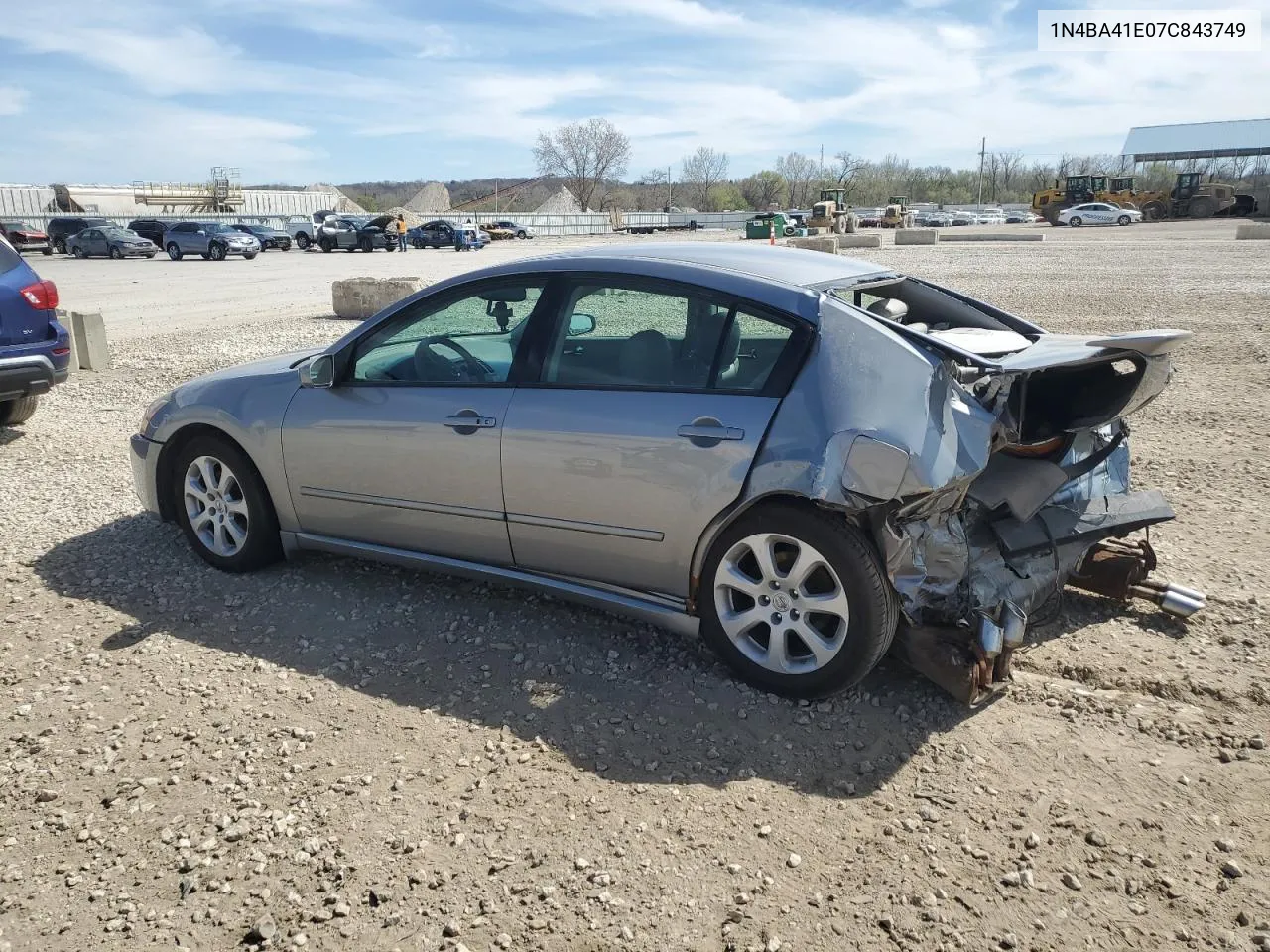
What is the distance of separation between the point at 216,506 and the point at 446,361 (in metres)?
1.55

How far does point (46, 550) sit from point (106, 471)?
1.85 m

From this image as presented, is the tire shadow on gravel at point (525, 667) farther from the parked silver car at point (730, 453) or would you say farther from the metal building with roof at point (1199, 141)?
the metal building with roof at point (1199, 141)

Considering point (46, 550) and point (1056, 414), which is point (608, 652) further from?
point (46, 550)

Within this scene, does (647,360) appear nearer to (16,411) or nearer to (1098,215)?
(16,411)

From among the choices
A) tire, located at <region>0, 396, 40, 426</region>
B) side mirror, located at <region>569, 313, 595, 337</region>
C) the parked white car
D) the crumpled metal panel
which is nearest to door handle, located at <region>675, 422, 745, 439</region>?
the crumpled metal panel

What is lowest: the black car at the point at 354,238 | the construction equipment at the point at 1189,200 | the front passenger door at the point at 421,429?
the front passenger door at the point at 421,429

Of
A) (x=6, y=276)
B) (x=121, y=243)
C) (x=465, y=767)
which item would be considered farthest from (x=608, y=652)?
(x=121, y=243)

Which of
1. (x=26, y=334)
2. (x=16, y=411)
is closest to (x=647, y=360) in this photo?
(x=26, y=334)

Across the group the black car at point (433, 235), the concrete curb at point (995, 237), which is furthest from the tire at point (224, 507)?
the black car at point (433, 235)

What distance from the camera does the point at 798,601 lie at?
3.56m

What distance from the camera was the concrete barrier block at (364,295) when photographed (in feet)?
52.8

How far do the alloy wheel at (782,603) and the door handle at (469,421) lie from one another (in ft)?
3.84

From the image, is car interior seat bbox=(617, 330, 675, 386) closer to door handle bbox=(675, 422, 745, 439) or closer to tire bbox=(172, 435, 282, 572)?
door handle bbox=(675, 422, 745, 439)

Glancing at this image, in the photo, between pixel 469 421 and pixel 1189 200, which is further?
pixel 1189 200
